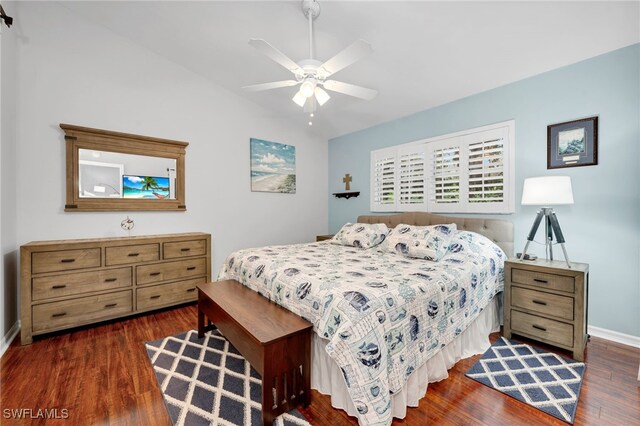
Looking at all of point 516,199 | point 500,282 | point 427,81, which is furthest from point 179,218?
point 516,199

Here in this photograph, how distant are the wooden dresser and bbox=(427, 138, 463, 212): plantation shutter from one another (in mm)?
3152

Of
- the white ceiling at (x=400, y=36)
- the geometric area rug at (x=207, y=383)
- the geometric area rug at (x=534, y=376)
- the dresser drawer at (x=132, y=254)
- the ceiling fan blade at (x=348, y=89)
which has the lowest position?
the geometric area rug at (x=207, y=383)

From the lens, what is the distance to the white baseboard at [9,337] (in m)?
2.33

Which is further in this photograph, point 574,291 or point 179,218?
point 179,218

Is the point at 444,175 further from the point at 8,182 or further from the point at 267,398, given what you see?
the point at 8,182

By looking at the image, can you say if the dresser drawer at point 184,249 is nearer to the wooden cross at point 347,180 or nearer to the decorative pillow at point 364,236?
the decorative pillow at point 364,236

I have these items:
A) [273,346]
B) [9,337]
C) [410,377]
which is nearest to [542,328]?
[410,377]

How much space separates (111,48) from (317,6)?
2.67m

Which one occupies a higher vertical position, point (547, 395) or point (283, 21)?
point (283, 21)

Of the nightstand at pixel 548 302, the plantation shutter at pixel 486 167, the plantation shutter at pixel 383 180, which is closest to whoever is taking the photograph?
the nightstand at pixel 548 302

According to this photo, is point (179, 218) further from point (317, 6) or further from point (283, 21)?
point (317, 6)

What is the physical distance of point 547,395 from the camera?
179 cm

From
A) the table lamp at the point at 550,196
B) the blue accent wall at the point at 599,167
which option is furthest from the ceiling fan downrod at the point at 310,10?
the table lamp at the point at 550,196

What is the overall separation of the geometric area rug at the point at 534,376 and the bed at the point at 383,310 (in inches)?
6.7
